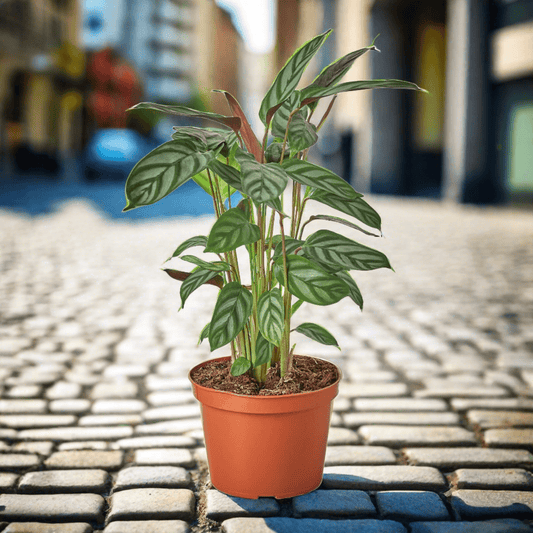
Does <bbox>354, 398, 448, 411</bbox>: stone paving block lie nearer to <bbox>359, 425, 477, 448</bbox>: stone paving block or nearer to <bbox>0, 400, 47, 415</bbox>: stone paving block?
<bbox>359, 425, 477, 448</bbox>: stone paving block

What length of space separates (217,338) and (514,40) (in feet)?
39.6

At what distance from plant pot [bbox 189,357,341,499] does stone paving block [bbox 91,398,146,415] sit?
2.86ft

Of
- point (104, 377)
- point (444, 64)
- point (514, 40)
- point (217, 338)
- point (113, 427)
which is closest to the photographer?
point (217, 338)

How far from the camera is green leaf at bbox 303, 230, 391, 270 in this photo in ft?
6.07

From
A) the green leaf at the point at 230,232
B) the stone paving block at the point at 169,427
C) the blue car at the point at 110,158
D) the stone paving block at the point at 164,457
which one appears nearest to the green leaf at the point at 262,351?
the green leaf at the point at 230,232

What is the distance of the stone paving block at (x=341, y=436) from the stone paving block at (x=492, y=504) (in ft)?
1.71

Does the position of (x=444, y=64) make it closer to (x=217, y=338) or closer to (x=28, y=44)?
(x=217, y=338)

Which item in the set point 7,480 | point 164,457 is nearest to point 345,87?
point 164,457

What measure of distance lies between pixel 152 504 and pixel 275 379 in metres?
0.54

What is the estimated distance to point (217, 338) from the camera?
1.83m

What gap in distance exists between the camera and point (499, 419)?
2.72 m

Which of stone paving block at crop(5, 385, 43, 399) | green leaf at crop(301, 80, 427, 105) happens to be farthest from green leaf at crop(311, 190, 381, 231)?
stone paving block at crop(5, 385, 43, 399)

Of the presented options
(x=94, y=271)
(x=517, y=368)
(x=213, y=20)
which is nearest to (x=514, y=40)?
(x=94, y=271)

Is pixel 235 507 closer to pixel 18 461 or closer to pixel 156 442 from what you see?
pixel 156 442
